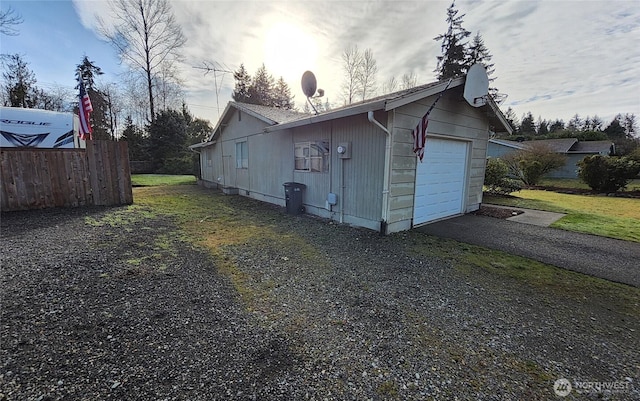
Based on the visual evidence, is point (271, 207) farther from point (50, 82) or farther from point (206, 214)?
point (50, 82)

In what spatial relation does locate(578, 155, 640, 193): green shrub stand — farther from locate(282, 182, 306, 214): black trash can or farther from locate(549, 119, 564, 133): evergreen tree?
locate(549, 119, 564, 133): evergreen tree

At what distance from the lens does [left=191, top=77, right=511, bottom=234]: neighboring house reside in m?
5.73

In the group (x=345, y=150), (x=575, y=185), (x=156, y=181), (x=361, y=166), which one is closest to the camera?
(x=361, y=166)

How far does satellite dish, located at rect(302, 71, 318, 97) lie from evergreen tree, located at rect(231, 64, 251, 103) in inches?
939

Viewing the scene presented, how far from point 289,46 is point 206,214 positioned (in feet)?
24.0

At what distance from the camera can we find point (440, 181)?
23.2 ft

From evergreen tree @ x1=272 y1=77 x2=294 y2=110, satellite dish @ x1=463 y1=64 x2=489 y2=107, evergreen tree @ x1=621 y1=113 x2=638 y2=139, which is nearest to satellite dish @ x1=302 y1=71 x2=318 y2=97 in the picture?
satellite dish @ x1=463 y1=64 x2=489 y2=107

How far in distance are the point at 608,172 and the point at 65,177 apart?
22.1 m

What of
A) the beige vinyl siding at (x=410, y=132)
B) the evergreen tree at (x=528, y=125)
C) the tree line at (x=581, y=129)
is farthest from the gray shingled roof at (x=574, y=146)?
the beige vinyl siding at (x=410, y=132)

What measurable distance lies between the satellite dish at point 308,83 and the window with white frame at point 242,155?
4501 millimetres

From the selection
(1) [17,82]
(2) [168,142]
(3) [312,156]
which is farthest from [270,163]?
(1) [17,82]

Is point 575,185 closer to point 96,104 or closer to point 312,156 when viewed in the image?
point 312,156

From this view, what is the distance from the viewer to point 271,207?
943cm

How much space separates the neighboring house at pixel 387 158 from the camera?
Answer: 573cm
